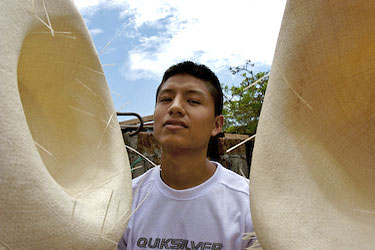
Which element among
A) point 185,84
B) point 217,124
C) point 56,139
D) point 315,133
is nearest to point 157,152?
point 217,124

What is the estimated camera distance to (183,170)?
44.7 inches

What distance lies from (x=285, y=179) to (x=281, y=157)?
43 millimetres

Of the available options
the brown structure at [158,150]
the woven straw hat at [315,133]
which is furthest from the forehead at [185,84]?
the brown structure at [158,150]

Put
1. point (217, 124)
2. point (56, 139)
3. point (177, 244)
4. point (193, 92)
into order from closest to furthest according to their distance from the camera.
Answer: point (56, 139) < point (177, 244) < point (193, 92) < point (217, 124)

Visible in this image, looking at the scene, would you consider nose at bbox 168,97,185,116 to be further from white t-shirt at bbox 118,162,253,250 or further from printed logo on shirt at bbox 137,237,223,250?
printed logo on shirt at bbox 137,237,223,250

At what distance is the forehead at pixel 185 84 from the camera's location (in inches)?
43.9

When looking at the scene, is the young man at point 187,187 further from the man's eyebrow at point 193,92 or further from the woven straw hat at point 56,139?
the woven straw hat at point 56,139

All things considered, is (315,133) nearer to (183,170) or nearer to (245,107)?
(183,170)

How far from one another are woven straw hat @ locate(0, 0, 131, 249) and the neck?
0.35m

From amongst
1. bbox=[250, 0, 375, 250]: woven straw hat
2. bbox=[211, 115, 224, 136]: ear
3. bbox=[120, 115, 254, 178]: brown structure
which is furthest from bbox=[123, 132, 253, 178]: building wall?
bbox=[250, 0, 375, 250]: woven straw hat

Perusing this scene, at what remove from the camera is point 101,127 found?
2.67ft

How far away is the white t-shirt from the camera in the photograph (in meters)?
1.00

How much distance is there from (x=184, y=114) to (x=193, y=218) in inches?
13.9

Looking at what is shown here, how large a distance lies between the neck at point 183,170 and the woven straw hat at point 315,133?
20.7 inches
